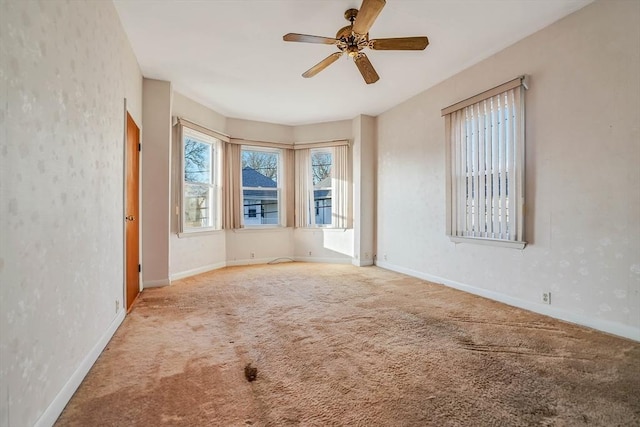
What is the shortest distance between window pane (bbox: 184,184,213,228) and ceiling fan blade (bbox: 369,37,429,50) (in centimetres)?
347

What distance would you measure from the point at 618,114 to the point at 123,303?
4.59 m

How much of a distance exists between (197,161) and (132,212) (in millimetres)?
1822

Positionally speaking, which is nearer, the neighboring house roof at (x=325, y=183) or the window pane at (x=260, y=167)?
the window pane at (x=260, y=167)

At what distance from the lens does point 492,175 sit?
11.1ft

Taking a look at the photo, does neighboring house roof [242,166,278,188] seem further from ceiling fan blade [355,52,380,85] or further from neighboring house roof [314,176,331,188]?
ceiling fan blade [355,52,380,85]

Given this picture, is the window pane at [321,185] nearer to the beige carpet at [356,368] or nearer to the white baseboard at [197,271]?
the white baseboard at [197,271]

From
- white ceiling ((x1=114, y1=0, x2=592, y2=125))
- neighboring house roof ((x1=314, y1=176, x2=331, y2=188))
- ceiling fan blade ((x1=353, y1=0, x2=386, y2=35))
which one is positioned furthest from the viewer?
neighboring house roof ((x1=314, y1=176, x2=331, y2=188))

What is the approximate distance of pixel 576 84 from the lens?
2699 mm

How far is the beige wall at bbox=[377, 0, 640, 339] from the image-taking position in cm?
239

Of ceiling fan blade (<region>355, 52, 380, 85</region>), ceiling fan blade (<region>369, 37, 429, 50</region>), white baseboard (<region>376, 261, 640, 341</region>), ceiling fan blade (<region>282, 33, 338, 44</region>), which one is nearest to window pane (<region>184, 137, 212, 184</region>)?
ceiling fan blade (<region>282, 33, 338, 44</region>)

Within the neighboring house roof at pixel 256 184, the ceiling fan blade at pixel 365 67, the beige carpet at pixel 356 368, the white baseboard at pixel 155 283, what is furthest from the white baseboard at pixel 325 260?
the ceiling fan blade at pixel 365 67

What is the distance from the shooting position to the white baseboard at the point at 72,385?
1.39 meters

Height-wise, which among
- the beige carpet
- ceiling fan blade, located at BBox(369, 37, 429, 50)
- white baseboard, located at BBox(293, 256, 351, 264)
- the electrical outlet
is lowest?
the beige carpet

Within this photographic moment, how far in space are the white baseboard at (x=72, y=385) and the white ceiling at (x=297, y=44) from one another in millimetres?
2717
